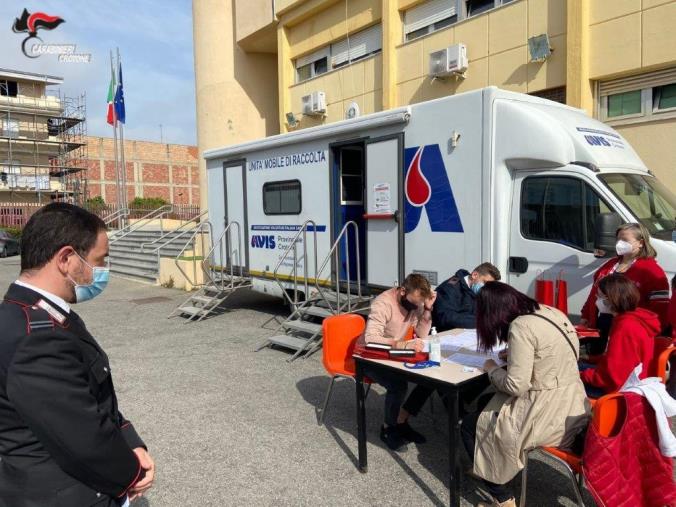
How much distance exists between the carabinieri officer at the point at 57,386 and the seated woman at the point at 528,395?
6.44 feet

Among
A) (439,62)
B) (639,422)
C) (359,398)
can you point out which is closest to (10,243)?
(439,62)

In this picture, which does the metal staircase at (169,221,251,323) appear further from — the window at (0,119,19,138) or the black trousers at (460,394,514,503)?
the window at (0,119,19,138)

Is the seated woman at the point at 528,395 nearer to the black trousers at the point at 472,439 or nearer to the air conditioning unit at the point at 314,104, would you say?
the black trousers at the point at 472,439

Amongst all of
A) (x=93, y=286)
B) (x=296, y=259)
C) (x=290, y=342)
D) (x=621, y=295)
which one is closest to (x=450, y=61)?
(x=296, y=259)

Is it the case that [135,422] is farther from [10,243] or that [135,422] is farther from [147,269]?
[10,243]

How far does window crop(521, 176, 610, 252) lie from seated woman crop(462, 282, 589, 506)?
89.9 inches

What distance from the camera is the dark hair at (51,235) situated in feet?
5.66

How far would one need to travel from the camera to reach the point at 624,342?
10.8ft

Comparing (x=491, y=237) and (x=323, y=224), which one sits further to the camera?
(x=323, y=224)

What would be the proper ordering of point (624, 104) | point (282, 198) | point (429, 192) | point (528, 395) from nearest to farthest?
point (528, 395)
point (429, 192)
point (624, 104)
point (282, 198)

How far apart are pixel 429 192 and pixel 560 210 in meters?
1.45

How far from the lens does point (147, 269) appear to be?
599 inches

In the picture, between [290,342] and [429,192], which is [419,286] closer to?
[429,192]

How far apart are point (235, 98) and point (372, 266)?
38.1ft
